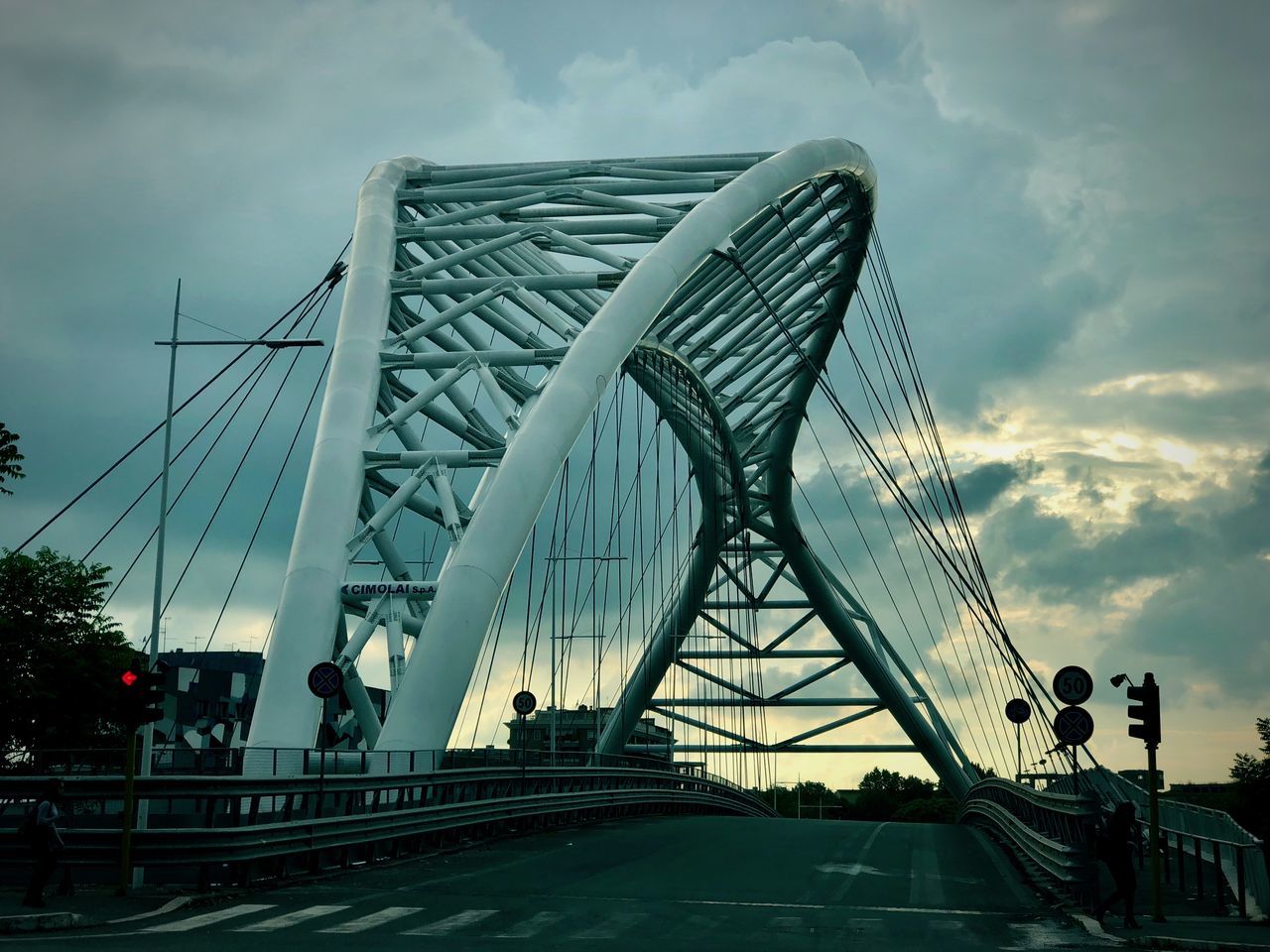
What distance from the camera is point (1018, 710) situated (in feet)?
123

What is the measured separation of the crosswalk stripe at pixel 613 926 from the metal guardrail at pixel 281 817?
14.6 feet

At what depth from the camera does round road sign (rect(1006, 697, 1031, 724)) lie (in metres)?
36.9

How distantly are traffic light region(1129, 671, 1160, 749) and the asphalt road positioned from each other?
7.80ft

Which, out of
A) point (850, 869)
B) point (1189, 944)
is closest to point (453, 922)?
point (1189, 944)

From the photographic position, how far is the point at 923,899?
17.8 m

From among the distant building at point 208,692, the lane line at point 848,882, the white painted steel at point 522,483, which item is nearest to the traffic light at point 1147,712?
the lane line at point 848,882

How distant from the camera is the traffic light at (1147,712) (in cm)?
1691

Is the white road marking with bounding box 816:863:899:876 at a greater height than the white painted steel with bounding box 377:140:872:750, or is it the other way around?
the white painted steel with bounding box 377:140:872:750

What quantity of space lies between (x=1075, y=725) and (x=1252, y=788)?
134 feet

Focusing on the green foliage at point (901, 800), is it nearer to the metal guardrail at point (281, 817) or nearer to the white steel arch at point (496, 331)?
the white steel arch at point (496, 331)

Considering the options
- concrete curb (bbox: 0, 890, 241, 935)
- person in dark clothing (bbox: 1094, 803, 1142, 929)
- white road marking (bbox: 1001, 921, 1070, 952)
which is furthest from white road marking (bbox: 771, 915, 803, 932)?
concrete curb (bbox: 0, 890, 241, 935)

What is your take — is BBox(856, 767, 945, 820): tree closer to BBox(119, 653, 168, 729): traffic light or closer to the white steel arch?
Answer: the white steel arch

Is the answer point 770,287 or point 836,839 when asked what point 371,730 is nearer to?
point 836,839

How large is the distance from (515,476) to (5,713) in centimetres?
3123
